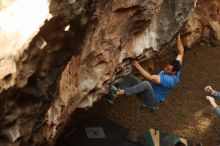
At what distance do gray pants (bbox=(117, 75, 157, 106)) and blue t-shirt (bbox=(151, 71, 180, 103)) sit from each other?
0.19 meters

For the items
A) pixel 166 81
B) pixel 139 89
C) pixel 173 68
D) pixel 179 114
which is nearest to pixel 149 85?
pixel 139 89

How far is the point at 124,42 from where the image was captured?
7250 mm

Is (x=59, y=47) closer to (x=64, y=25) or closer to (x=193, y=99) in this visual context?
(x=64, y=25)

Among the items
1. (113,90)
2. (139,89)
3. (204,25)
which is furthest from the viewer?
(204,25)

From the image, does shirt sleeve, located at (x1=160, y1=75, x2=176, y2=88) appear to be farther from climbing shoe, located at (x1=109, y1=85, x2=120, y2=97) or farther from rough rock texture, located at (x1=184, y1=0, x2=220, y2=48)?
rough rock texture, located at (x1=184, y1=0, x2=220, y2=48)

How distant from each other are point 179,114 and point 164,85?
974 millimetres

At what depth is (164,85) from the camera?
807cm

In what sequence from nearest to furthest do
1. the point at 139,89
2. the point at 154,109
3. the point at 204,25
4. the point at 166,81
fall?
1. the point at 139,89
2. the point at 166,81
3. the point at 154,109
4. the point at 204,25

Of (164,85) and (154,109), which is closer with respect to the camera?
(164,85)

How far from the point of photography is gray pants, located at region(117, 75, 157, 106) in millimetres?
7688

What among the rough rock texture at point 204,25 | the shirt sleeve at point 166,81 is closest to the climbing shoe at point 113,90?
the shirt sleeve at point 166,81

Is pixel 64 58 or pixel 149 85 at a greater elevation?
pixel 64 58

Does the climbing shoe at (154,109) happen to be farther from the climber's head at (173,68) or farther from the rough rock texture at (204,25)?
the rough rock texture at (204,25)

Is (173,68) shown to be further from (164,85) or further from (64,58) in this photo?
(64,58)
